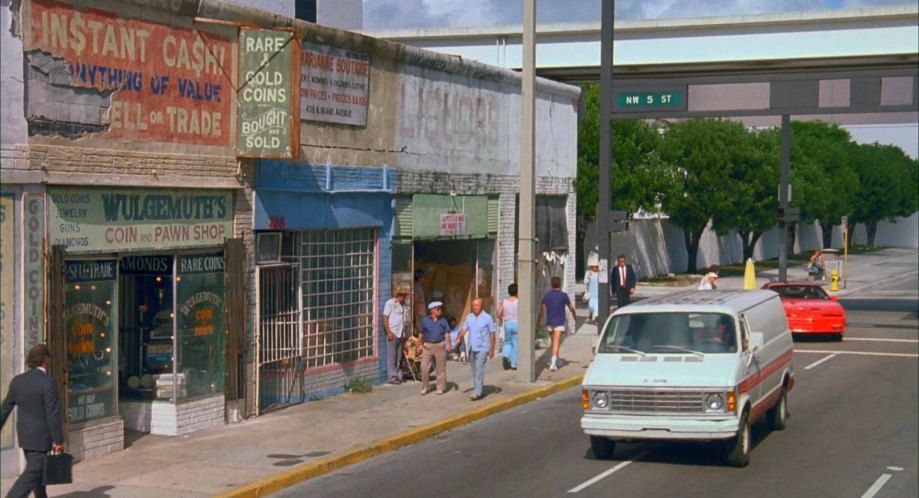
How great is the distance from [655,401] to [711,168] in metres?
37.2

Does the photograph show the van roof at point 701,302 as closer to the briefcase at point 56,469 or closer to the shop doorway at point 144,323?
the shop doorway at point 144,323

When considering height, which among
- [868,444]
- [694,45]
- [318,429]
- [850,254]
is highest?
[694,45]

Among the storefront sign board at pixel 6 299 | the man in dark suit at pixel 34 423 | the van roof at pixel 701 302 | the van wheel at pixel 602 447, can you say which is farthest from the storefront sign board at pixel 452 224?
the man in dark suit at pixel 34 423

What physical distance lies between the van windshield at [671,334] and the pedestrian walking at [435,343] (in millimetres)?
4612

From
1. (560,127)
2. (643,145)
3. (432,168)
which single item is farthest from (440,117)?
(643,145)

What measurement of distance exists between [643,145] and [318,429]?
3175 cm

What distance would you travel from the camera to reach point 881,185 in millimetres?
3801

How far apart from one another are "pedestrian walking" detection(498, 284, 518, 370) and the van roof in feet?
20.5

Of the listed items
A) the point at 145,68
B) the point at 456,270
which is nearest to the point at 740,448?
the point at 145,68

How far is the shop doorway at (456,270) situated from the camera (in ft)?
71.7

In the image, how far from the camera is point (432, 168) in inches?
773

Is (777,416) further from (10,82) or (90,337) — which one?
(10,82)

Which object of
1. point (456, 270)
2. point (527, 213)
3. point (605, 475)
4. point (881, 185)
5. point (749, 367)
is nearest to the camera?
point (881, 185)

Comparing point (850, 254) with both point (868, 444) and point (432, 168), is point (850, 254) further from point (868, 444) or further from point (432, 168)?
point (432, 168)
